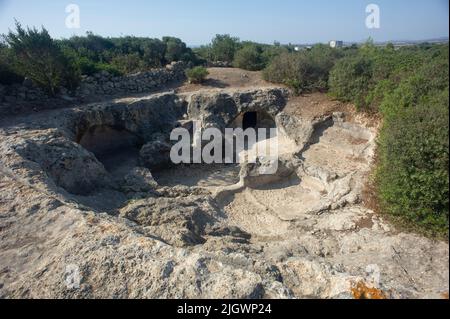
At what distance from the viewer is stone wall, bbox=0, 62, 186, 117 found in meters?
13.4

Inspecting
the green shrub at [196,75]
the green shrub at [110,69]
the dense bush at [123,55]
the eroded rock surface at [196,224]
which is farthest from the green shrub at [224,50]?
the eroded rock surface at [196,224]

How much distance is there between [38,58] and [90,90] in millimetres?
2697

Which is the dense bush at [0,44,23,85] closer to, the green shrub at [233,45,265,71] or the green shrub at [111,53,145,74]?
the green shrub at [111,53,145,74]

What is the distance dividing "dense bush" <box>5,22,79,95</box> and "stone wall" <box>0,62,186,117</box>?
0.58m

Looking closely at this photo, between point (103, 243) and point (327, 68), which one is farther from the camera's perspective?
point (327, 68)

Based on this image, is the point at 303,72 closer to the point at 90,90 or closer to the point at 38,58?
the point at 90,90

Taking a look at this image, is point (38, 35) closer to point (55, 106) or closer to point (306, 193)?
point (55, 106)

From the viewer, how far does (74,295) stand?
4.44 metres

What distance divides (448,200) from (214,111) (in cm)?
1157

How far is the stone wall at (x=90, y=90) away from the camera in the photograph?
528 inches

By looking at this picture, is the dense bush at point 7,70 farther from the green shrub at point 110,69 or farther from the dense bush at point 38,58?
the green shrub at point 110,69

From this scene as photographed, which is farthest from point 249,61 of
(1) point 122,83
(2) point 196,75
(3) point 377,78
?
(3) point 377,78

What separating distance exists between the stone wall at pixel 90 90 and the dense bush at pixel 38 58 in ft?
1.89
